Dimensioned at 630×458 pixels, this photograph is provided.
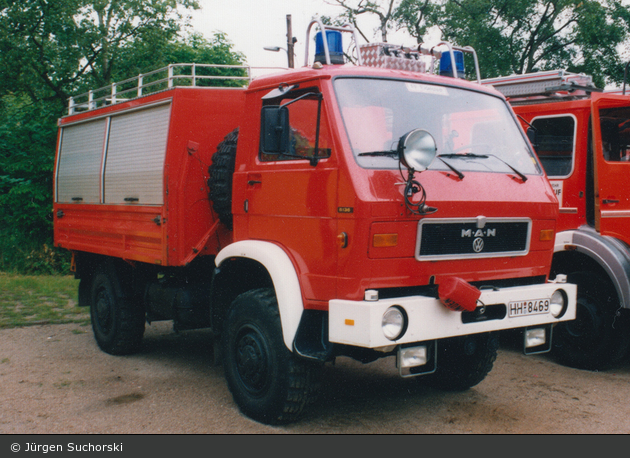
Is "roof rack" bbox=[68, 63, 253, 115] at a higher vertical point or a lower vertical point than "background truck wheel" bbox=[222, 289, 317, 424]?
higher

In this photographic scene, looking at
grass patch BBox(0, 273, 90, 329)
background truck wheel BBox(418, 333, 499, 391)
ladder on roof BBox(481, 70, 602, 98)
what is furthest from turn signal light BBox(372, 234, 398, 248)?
grass patch BBox(0, 273, 90, 329)

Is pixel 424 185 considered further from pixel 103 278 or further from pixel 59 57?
pixel 59 57

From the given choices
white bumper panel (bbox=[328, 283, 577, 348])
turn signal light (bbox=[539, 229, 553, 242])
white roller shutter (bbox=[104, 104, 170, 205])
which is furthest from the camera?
white roller shutter (bbox=[104, 104, 170, 205])

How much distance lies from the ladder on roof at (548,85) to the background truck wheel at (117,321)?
4754 millimetres

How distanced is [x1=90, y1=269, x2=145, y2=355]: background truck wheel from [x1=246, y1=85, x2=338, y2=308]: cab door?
2.64m

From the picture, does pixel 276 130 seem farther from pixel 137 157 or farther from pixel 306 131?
pixel 137 157

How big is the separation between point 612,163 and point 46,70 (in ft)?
45.4

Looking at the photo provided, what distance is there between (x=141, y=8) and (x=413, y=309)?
47.8 ft

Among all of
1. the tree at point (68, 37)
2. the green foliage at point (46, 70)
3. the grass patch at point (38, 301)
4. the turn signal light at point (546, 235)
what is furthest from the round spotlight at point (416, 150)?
the tree at point (68, 37)

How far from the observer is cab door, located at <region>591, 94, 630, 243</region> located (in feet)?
19.6

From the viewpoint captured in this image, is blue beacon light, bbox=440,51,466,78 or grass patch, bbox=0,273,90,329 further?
grass patch, bbox=0,273,90,329

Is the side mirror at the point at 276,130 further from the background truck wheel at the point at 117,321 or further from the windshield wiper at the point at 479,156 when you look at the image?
the background truck wheel at the point at 117,321

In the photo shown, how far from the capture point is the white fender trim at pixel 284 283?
4.05 m

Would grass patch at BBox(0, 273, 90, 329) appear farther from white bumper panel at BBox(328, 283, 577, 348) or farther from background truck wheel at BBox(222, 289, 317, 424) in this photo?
white bumper panel at BBox(328, 283, 577, 348)
